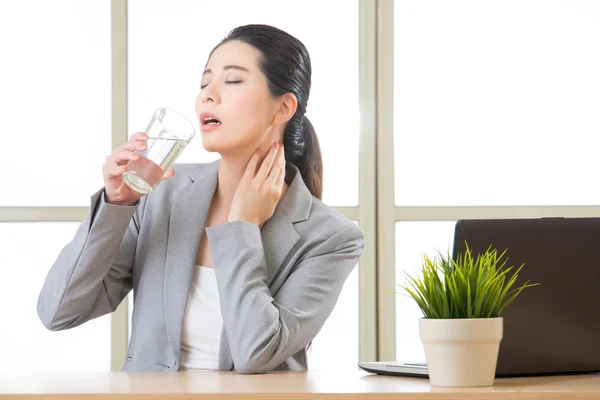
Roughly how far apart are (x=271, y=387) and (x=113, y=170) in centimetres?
59

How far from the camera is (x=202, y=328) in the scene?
5.76ft

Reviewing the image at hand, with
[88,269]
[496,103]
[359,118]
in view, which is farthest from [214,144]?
[496,103]

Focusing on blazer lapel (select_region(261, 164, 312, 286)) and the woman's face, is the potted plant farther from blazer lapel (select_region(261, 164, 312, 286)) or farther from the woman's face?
the woman's face

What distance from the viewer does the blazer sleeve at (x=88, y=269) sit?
1.64 meters

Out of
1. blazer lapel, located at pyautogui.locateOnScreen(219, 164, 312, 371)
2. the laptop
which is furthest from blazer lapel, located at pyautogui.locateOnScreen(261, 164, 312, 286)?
the laptop

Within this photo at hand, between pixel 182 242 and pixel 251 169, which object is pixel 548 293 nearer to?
pixel 251 169

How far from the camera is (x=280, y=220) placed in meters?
1.80

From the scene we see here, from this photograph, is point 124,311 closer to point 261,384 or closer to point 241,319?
point 241,319

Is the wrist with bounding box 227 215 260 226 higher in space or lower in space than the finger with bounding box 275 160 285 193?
lower

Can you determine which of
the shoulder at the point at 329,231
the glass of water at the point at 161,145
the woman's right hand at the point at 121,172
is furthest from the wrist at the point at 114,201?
the shoulder at the point at 329,231

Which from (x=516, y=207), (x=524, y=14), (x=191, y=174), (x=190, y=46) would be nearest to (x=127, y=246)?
(x=191, y=174)

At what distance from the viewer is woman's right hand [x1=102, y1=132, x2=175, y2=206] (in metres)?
1.47

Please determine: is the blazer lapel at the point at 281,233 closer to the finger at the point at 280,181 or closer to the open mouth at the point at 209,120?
the finger at the point at 280,181

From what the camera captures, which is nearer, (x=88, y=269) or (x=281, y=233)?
(x=88, y=269)
